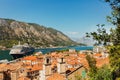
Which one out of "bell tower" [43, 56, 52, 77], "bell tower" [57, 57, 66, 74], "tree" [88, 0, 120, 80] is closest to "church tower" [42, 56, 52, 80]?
"bell tower" [43, 56, 52, 77]

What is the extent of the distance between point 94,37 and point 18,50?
18812cm

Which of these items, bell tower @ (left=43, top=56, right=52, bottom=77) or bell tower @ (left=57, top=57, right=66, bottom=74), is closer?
→ bell tower @ (left=43, top=56, right=52, bottom=77)

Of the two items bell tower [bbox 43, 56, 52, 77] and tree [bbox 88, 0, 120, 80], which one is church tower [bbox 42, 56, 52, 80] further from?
tree [bbox 88, 0, 120, 80]

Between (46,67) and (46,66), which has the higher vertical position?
(46,66)

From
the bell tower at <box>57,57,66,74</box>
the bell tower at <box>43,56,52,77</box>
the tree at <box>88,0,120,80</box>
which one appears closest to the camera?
the tree at <box>88,0,120,80</box>

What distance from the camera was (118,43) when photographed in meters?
14.9

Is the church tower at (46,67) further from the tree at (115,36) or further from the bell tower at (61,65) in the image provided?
the tree at (115,36)

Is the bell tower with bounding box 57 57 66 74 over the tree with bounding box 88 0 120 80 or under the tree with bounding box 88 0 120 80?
under

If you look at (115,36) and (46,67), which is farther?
(46,67)

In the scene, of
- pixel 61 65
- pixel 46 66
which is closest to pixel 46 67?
pixel 46 66

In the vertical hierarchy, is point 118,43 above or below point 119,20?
below

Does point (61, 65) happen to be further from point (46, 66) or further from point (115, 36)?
point (115, 36)

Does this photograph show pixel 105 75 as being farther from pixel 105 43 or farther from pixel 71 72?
pixel 71 72

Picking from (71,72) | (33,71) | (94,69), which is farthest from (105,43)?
(33,71)
